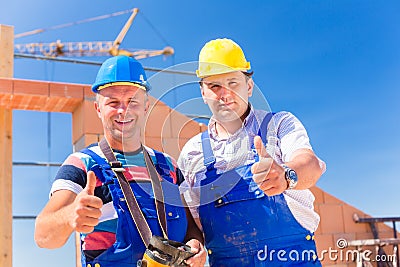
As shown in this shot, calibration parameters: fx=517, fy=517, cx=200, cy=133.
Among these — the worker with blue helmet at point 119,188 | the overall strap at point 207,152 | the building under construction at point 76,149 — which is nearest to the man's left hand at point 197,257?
the worker with blue helmet at point 119,188

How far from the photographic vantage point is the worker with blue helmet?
1.66 metres

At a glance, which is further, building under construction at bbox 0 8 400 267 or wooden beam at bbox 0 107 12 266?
wooden beam at bbox 0 107 12 266

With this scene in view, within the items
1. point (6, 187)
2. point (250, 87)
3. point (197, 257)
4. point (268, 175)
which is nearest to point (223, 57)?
point (250, 87)

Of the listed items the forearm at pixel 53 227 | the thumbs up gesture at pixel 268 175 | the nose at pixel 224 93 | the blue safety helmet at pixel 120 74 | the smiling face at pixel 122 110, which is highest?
the blue safety helmet at pixel 120 74

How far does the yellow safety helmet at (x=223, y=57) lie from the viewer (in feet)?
6.59

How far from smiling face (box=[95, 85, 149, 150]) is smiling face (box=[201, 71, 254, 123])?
0.24 m

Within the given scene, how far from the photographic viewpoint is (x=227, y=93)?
1.98 m

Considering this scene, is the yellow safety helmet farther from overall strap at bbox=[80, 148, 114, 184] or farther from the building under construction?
the building under construction

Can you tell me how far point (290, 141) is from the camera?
1.91 meters

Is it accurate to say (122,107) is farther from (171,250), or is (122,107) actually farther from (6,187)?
(6,187)

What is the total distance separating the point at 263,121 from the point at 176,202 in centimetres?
46

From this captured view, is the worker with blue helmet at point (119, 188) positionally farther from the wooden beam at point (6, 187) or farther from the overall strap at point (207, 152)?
the wooden beam at point (6, 187)

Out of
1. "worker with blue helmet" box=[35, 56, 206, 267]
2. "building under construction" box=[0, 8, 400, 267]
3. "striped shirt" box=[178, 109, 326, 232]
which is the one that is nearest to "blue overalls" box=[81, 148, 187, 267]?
"worker with blue helmet" box=[35, 56, 206, 267]

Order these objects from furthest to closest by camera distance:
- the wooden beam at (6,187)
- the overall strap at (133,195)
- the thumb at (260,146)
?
the wooden beam at (6,187) < the overall strap at (133,195) < the thumb at (260,146)
